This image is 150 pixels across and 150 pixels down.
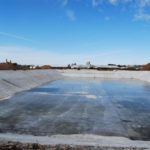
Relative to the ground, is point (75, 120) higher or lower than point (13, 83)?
higher

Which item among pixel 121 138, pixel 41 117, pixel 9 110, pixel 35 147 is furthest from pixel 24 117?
pixel 35 147

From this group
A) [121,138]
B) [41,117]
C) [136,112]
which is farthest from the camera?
[136,112]

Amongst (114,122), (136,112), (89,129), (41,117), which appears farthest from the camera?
(136,112)

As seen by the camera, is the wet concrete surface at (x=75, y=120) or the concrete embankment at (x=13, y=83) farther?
the concrete embankment at (x=13, y=83)

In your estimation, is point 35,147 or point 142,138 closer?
point 35,147

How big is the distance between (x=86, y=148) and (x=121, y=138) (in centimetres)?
290

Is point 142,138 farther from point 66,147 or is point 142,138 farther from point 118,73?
point 118,73

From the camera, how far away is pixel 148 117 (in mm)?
15664

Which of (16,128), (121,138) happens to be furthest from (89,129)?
(16,128)

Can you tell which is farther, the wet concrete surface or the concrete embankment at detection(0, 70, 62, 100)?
the concrete embankment at detection(0, 70, 62, 100)

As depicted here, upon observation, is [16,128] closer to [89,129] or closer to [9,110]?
[89,129]

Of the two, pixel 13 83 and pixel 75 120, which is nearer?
pixel 75 120

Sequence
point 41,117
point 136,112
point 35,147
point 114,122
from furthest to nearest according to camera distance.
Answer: point 136,112
point 41,117
point 114,122
point 35,147

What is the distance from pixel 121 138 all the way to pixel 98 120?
3442mm
